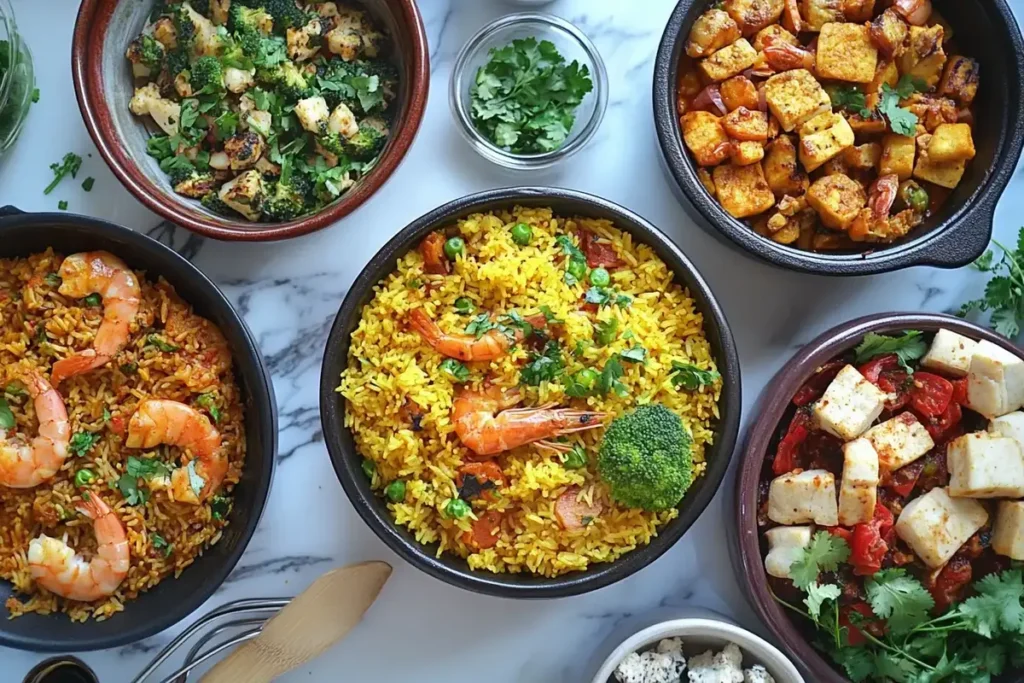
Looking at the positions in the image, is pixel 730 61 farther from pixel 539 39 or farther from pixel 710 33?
pixel 539 39

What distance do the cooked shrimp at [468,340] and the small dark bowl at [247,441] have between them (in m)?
0.43

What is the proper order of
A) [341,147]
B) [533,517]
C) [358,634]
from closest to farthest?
[533,517] → [341,147] → [358,634]

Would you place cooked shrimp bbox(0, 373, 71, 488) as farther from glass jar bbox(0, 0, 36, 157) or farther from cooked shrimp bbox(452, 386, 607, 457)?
cooked shrimp bbox(452, 386, 607, 457)

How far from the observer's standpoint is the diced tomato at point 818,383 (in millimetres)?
2605

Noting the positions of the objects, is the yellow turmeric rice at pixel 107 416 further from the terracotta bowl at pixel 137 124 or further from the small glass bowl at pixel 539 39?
the small glass bowl at pixel 539 39

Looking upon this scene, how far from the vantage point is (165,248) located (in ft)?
8.10

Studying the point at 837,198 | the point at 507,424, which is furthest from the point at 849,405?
the point at 507,424

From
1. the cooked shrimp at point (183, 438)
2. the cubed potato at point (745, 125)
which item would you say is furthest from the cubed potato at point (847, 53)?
the cooked shrimp at point (183, 438)

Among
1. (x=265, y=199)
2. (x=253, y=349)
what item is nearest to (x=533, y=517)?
(x=253, y=349)

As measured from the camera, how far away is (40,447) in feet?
8.14

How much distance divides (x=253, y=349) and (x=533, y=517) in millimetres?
838

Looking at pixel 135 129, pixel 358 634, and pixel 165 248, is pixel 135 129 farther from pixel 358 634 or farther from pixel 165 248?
pixel 358 634

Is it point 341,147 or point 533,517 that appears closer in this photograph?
point 533,517

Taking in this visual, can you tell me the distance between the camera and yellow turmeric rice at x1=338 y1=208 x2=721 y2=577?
96.6 inches
